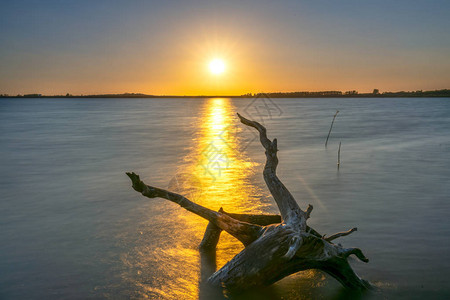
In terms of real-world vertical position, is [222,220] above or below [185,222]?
above

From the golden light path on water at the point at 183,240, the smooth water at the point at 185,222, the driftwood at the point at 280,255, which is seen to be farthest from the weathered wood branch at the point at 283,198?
the golden light path on water at the point at 183,240

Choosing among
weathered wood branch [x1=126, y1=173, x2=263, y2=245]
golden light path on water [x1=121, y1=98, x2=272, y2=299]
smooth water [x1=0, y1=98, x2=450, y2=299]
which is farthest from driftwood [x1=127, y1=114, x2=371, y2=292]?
golden light path on water [x1=121, y1=98, x2=272, y2=299]

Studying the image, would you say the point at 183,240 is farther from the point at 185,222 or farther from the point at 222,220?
the point at 222,220

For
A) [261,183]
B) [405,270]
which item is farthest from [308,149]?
[405,270]

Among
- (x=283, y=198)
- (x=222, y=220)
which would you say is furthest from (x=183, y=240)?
(x=283, y=198)

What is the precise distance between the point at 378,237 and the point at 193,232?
355cm

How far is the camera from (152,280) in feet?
19.4

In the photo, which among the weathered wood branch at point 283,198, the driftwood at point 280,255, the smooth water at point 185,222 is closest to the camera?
the driftwood at point 280,255

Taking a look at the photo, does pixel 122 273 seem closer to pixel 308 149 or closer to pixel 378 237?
pixel 378 237

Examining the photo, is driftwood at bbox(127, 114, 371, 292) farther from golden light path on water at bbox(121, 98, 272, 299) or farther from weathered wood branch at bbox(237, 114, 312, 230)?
golden light path on water at bbox(121, 98, 272, 299)

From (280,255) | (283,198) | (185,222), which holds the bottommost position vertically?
(185,222)

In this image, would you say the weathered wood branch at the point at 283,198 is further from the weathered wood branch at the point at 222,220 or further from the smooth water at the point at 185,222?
the smooth water at the point at 185,222

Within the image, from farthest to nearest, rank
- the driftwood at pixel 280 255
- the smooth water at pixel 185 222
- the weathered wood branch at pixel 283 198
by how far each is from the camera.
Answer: the smooth water at pixel 185 222 < the weathered wood branch at pixel 283 198 < the driftwood at pixel 280 255

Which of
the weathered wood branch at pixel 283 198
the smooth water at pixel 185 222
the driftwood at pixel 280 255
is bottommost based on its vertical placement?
the smooth water at pixel 185 222
